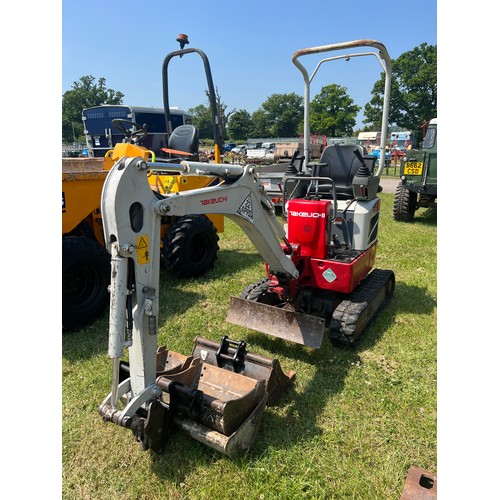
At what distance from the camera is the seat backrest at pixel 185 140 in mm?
7005

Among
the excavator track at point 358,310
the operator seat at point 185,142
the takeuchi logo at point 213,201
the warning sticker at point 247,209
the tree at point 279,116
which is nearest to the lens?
the takeuchi logo at point 213,201

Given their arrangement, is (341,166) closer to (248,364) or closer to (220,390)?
(248,364)

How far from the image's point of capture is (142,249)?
241cm

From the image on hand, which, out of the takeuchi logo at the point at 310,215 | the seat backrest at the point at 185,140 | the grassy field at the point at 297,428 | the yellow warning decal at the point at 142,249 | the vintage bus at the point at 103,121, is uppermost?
the vintage bus at the point at 103,121

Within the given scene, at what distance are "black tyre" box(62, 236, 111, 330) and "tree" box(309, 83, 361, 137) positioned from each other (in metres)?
59.0

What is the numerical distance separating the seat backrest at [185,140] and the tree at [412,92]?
51553 millimetres

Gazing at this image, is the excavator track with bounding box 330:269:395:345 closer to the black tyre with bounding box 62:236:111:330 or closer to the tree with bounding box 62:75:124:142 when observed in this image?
the black tyre with bounding box 62:236:111:330

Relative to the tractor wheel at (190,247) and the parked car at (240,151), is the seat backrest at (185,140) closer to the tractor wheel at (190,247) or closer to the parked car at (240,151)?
the tractor wheel at (190,247)

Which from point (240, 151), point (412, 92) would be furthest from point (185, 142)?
point (412, 92)

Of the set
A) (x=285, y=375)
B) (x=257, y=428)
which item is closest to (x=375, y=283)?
(x=285, y=375)

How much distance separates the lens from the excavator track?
149 inches

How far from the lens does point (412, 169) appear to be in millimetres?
10281

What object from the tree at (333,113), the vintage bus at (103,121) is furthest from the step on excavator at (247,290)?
the tree at (333,113)

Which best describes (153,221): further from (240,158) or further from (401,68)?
(401,68)
